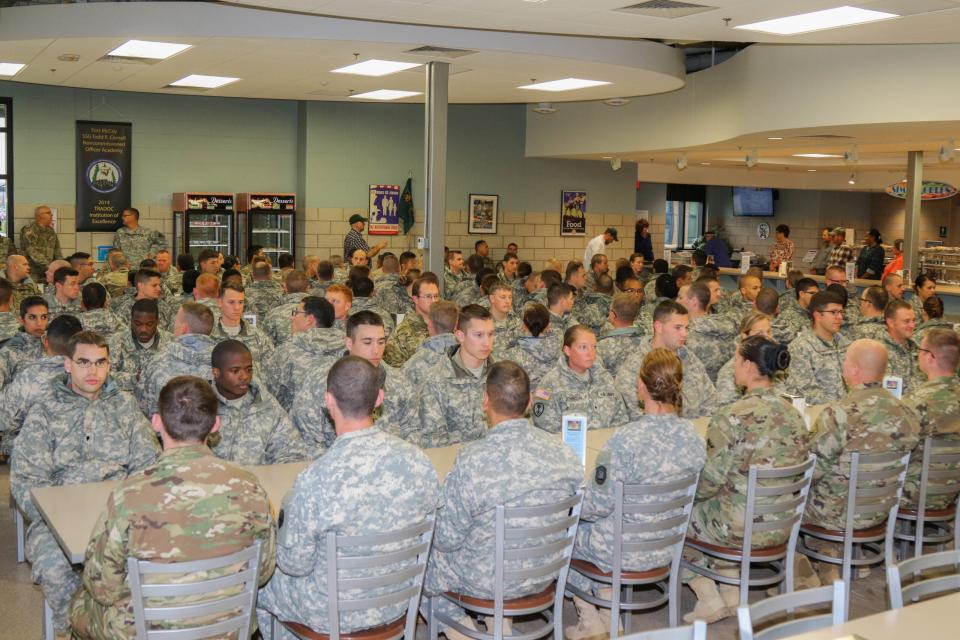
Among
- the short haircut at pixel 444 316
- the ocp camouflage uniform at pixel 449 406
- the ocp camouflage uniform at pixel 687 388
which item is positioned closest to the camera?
the ocp camouflage uniform at pixel 449 406

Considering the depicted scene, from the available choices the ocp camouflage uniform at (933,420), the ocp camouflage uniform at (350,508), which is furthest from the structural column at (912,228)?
the ocp camouflage uniform at (350,508)

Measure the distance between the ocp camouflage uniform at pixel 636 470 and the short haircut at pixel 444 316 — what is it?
235cm

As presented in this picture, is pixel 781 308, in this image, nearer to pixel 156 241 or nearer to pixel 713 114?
pixel 713 114

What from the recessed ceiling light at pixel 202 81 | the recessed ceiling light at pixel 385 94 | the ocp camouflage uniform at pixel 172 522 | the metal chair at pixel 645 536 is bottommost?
the metal chair at pixel 645 536

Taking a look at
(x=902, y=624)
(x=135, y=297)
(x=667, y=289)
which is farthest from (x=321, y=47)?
(x=902, y=624)

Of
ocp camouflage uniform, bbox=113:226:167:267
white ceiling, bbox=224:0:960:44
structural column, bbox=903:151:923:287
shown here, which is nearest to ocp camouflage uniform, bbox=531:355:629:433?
white ceiling, bbox=224:0:960:44

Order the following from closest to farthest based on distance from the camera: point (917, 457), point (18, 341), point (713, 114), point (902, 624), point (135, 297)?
1. point (902, 624)
2. point (917, 457)
3. point (18, 341)
4. point (135, 297)
5. point (713, 114)

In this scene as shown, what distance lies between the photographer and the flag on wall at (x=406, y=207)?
1583cm

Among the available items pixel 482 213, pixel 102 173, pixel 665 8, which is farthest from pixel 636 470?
pixel 482 213

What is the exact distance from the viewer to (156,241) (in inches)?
554

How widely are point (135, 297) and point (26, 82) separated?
568 cm

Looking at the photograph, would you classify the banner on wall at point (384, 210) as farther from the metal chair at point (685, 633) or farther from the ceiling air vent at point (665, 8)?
the metal chair at point (685, 633)

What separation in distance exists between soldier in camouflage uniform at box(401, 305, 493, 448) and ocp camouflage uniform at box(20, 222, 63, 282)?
9.30 m

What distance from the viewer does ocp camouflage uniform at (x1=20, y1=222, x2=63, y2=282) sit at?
1326 centimetres
